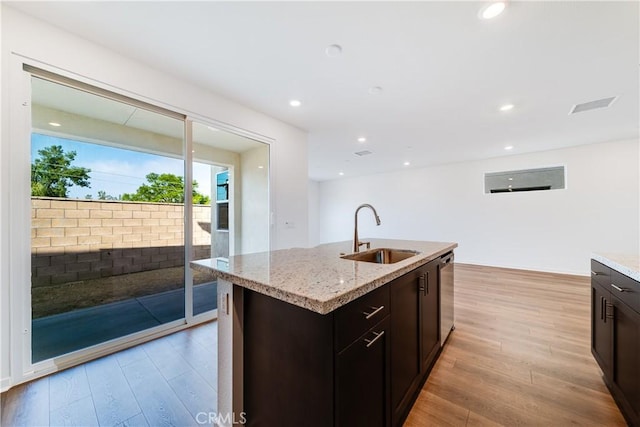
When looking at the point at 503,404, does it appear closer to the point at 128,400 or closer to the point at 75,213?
the point at 128,400

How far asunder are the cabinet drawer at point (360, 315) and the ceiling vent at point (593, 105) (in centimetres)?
383

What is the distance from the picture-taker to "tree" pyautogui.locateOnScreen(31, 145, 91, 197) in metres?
1.90

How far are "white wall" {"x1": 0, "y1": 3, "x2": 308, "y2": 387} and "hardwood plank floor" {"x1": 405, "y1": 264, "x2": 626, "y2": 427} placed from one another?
2.52 meters

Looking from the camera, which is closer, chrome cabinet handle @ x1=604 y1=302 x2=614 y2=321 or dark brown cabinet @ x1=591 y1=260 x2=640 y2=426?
dark brown cabinet @ x1=591 y1=260 x2=640 y2=426

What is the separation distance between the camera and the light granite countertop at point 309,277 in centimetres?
86

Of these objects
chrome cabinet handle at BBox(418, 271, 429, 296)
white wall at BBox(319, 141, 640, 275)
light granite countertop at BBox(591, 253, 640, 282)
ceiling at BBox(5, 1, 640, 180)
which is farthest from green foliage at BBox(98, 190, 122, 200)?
white wall at BBox(319, 141, 640, 275)

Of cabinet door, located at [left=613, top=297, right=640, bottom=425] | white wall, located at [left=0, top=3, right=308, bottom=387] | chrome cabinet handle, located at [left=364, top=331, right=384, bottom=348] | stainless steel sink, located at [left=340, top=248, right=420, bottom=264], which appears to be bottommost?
cabinet door, located at [left=613, top=297, right=640, bottom=425]

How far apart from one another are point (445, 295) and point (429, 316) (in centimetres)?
52

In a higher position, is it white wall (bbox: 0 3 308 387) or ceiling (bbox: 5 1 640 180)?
ceiling (bbox: 5 1 640 180)

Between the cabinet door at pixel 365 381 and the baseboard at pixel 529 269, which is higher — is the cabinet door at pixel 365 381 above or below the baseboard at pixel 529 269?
above

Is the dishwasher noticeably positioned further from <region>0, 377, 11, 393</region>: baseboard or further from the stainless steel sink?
<region>0, 377, 11, 393</region>: baseboard

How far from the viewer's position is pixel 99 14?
1.74m

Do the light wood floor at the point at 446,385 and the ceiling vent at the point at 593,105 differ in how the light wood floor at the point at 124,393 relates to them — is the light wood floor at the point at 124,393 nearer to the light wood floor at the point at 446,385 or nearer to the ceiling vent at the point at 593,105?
the light wood floor at the point at 446,385

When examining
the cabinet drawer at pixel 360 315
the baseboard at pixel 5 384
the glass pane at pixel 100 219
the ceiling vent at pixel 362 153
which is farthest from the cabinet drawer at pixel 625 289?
the ceiling vent at pixel 362 153
